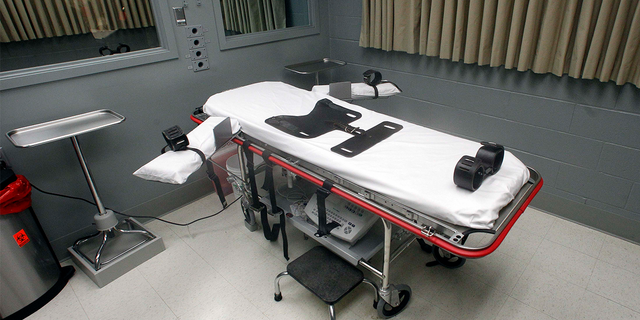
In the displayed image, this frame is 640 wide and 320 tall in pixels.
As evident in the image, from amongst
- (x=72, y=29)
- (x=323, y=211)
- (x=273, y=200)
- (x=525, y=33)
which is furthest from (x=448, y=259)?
(x=72, y=29)

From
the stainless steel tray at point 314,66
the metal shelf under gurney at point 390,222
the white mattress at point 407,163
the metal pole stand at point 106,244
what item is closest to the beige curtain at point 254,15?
the stainless steel tray at point 314,66

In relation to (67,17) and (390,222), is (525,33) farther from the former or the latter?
(67,17)

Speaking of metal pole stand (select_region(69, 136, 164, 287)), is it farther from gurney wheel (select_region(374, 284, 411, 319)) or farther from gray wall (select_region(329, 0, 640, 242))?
gray wall (select_region(329, 0, 640, 242))

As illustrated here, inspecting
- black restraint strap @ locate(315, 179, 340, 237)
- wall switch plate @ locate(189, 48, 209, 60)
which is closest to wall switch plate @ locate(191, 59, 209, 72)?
wall switch plate @ locate(189, 48, 209, 60)

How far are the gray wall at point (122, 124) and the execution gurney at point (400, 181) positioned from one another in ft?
2.13

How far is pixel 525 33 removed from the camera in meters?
2.32

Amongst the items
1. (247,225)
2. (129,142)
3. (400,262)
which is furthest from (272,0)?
(400,262)

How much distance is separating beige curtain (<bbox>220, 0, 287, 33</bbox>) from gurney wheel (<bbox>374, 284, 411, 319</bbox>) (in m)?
2.38

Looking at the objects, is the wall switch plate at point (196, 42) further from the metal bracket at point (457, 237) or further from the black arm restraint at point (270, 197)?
the metal bracket at point (457, 237)

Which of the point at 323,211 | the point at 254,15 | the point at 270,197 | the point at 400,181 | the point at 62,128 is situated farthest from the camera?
→ the point at 254,15

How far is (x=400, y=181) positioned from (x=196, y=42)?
Answer: 1993mm

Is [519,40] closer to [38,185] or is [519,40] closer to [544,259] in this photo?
[544,259]

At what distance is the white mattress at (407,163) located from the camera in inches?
52.8

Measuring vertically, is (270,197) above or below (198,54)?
below
